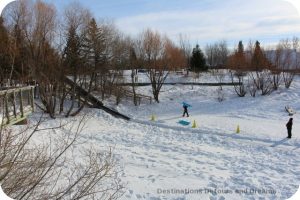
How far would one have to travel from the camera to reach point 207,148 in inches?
606

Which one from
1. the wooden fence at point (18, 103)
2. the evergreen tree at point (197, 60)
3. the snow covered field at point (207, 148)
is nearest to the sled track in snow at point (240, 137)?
the snow covered field at point (207, 148)

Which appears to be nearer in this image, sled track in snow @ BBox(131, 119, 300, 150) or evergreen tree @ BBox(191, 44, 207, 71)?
sled track in snow @ BBox(131, 119, 300, 150)

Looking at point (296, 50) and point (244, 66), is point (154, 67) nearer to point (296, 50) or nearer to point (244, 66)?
point (244, 66)

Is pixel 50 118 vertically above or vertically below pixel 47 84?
below

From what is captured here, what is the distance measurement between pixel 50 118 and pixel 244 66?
2090 centimetres

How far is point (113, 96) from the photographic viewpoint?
31.1m

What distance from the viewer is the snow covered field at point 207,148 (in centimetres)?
974

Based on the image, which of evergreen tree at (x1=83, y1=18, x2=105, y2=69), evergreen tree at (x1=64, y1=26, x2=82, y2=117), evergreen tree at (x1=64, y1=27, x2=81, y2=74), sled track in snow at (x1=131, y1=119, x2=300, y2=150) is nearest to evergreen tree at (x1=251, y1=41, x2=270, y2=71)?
evergreen tree at (x1=83, y1=18, x2=105, y2=69)

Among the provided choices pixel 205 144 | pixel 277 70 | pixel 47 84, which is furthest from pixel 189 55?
pixel 205 144

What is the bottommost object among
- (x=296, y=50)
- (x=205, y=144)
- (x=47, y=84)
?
(x=205, y=144)

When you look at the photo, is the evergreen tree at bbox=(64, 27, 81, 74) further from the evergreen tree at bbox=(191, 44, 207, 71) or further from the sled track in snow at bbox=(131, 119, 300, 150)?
the evergreen tree at bbox=(191, 44, 207, 71)

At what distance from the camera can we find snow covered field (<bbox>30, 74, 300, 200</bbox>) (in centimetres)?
974

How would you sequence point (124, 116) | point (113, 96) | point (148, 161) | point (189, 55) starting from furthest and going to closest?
point (189, 55), point (113, 96), point (124, 116), point (148, 161)

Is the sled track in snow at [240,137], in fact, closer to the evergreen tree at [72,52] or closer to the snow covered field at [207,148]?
the snow covered field at [207,148]
